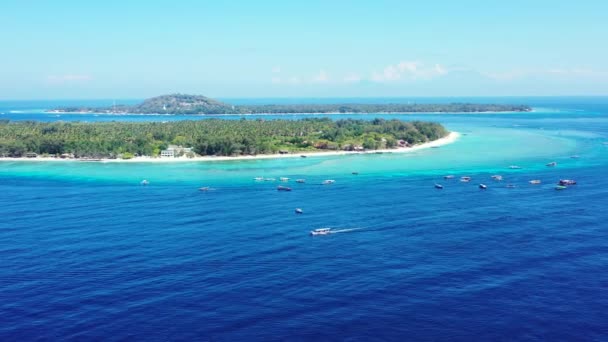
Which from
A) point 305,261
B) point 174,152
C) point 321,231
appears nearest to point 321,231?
point 321,231

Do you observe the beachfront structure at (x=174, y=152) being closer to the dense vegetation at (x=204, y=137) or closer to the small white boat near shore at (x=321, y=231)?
the dense vegetation at (x=204, y=137)

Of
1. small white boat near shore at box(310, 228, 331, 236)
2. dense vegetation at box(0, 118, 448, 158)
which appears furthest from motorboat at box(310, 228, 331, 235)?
dense vegetation at box(0, 118, 448, 158)

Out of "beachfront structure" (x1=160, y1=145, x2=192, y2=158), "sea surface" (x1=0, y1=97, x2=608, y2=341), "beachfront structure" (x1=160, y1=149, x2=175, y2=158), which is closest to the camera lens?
"sea surface" (x1=0, y1=97, x2=608, y2=341)

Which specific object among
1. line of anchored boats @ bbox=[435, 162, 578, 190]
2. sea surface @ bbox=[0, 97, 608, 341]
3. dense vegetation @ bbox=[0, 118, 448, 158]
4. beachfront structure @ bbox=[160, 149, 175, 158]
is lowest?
sea surface @ bbox=[0, 97, 608, 341]

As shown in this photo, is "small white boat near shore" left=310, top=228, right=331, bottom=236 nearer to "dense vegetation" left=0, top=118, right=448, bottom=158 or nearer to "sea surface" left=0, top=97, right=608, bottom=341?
"sea surface" left=0, top=97, right=608, bottom=341

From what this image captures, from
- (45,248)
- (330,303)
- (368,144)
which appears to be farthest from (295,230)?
(368,144)

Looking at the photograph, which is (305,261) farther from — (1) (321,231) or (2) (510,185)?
(2) (510,185)
